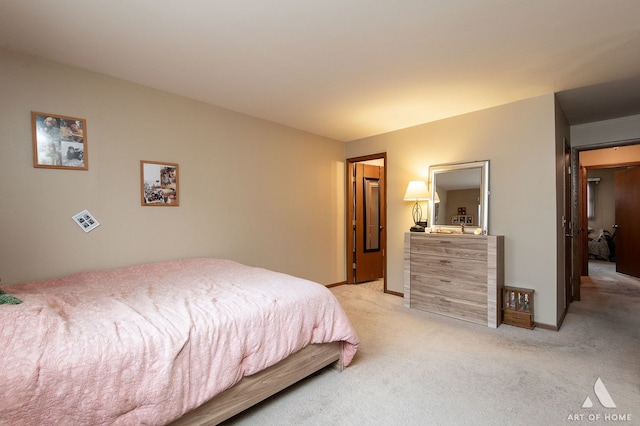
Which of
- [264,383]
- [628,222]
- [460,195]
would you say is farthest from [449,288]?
[628,222]

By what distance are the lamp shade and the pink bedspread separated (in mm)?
2234

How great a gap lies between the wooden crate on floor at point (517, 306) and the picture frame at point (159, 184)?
372 centimetres

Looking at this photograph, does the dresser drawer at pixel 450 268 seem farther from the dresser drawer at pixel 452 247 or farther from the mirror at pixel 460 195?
the mirror at pixel 460 195

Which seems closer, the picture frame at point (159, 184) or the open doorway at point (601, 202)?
the picture frame at point (159, 184)

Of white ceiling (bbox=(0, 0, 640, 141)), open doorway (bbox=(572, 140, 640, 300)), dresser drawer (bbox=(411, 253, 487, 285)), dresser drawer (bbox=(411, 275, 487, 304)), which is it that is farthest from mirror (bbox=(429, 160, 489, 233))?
open doorway (bbox=(572, 140, 640, 300))

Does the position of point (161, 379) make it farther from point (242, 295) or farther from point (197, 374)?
point (242, 295)

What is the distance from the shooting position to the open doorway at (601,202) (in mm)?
4086

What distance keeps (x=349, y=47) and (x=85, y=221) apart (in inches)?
103

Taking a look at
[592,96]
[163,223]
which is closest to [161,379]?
→ [163,223]

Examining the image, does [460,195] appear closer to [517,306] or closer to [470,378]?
[517,306]

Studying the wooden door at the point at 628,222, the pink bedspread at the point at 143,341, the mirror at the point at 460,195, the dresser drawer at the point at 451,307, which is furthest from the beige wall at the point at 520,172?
the wooden door at the point at 628,222

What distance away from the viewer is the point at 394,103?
322 centimetres

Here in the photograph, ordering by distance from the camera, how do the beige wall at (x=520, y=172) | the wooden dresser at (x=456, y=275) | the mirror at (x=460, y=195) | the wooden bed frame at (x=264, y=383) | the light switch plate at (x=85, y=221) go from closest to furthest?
the wooden bed frame at (x=264, y=383) → the light switch plate at (x=85, y=221) → the beige wall at (x=520, y=172) → the wooden dresser at (x=456, y=275) → the mirror at (x=460, y=195)

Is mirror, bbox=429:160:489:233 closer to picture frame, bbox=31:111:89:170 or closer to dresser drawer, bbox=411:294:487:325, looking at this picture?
dresser drawer, bbox=411:294:487:325
